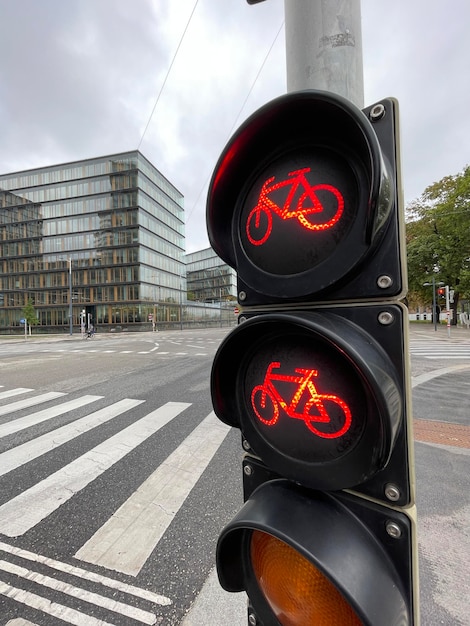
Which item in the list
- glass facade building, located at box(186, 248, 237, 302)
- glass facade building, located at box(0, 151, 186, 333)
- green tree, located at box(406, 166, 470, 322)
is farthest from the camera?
glass facade building, located at box(186, 248, 237, 302)

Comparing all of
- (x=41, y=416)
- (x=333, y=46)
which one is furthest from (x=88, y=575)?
(x=41, y=416)

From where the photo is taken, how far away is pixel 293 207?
78 centimetres

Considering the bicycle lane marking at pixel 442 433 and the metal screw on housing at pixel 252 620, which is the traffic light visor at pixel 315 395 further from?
the bicycle lane marking at pixel 442 433

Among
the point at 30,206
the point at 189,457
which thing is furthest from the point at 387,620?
the point at 30,206

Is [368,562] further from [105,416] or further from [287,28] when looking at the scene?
[105,416]

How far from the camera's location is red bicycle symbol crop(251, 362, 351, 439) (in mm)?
707

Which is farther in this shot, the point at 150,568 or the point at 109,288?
the point at 109,288

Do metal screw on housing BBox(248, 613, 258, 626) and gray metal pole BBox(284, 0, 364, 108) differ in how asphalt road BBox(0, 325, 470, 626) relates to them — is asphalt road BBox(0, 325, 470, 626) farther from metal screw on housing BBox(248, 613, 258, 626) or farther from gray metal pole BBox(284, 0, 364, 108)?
gray metal pole BBox(284, 0, 364, 108)

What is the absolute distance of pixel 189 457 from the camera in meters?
3.62

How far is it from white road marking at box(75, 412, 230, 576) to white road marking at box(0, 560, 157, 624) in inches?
8.4

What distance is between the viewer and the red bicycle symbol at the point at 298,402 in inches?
27.8

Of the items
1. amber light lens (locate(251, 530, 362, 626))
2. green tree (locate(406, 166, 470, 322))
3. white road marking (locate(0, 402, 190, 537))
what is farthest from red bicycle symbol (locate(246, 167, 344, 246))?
green tree (locate(406, 166, 470, 322))

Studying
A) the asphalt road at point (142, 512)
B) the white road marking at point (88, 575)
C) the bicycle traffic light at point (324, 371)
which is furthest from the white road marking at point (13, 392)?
the bicycle traffic light at point (324, 371)

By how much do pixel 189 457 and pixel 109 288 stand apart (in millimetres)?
51396
